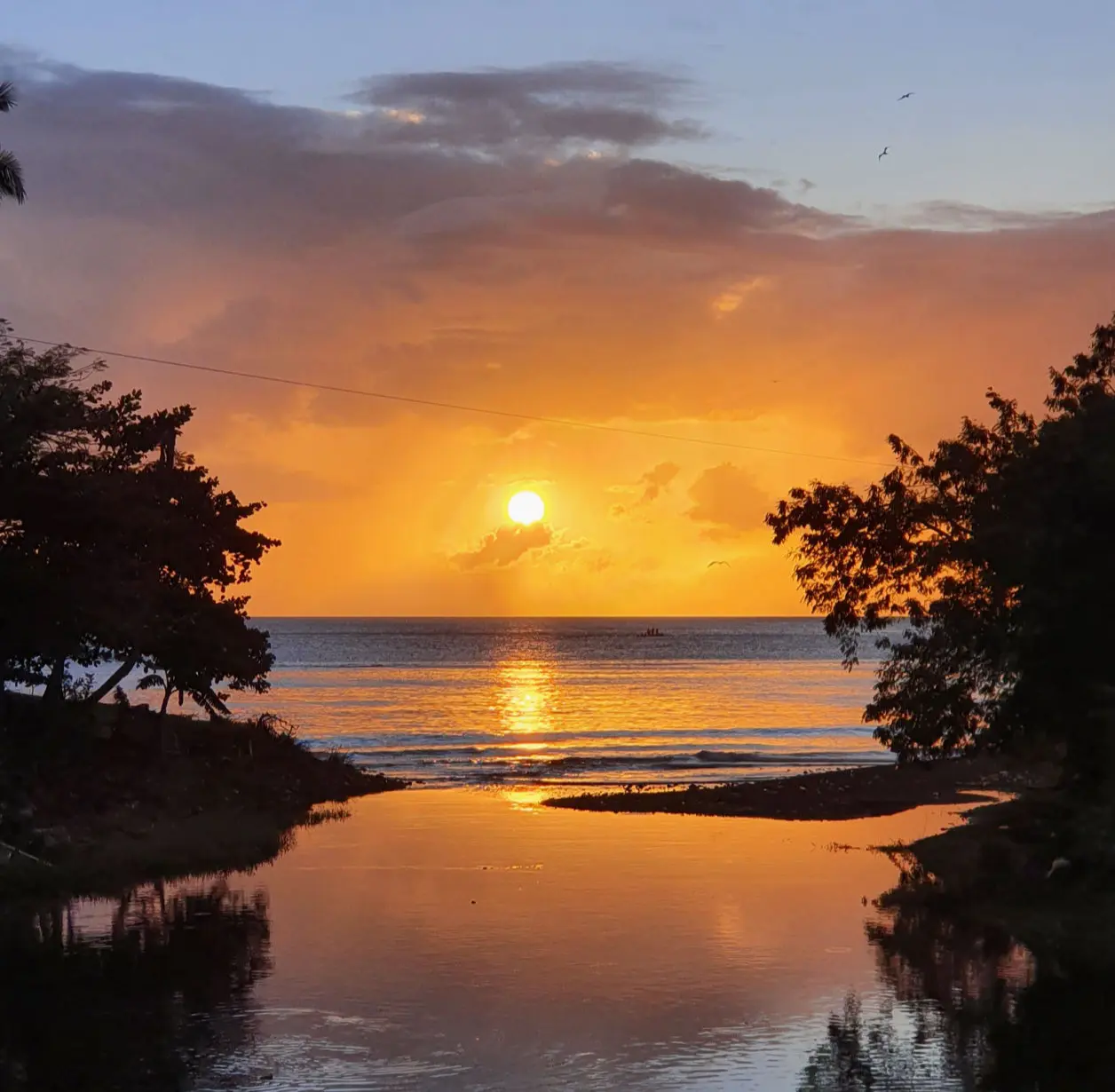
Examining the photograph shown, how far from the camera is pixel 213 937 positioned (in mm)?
25500

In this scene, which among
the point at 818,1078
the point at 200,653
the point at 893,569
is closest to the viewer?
the point at 818,1078

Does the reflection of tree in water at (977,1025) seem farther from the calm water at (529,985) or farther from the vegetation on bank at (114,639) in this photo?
the vegetation on bank at (114,639)

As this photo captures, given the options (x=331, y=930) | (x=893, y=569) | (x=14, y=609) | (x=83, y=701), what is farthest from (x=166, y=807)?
(x=893, y=569)

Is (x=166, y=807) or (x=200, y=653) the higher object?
(x=200, y=653)

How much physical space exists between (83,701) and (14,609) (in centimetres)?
558

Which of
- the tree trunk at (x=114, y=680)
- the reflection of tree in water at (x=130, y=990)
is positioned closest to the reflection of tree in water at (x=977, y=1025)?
the reflection of tree in water at (x=130, y=990)

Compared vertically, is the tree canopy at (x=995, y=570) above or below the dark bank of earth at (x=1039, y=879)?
above

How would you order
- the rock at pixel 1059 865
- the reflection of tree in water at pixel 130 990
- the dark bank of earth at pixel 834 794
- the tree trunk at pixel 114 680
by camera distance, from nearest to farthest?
1. the reflection of tree in water at pixel 130 990
2. the rock at pixel 1059 865
3. the tree trunk at pixel 114 680
4. the dark bank of earth at pixel 834 794

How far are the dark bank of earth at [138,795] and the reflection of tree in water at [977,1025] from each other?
1684cm

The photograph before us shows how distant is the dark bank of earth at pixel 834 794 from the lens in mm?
46375

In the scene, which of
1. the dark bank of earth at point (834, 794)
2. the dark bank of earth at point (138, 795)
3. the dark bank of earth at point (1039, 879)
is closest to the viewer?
the dark bank of earth at point (1039, 879)

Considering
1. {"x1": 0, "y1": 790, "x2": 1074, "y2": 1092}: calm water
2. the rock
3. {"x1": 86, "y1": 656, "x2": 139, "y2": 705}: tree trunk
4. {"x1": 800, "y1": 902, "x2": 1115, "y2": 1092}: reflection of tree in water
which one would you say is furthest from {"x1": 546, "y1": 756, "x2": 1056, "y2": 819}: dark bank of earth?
{"x1": 800, "y1": 902, "x2": 1115, "y2": 1092}: reflection of tree in water

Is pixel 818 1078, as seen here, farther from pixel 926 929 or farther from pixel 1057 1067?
pixel 926 929

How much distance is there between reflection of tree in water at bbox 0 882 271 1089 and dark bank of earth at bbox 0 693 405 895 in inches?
125
